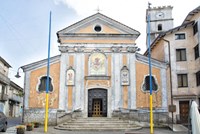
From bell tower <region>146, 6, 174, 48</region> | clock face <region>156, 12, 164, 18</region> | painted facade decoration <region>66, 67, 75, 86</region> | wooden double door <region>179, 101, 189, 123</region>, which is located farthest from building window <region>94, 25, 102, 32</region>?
clock face <region>156, 12, 164, 18</region>

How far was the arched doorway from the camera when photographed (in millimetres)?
26156

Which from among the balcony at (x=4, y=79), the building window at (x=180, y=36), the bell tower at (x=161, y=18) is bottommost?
the balcony at (x=4, y=79)

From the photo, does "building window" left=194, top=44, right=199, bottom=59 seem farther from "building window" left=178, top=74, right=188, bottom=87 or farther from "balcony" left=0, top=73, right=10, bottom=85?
"balcony" left=0, top=73, right=10, bottom=85

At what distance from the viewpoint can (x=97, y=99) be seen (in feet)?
87.2

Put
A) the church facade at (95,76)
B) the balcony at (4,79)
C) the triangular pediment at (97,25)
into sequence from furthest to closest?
the balcony at (4,79) < the triangular pediment at (97,25) < the church facade at (95,76)

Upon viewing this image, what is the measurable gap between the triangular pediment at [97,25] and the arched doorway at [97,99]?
6269mm

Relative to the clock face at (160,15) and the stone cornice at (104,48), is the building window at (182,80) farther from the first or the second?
the clock face at (160,15)

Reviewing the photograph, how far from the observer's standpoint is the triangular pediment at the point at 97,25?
27.4m

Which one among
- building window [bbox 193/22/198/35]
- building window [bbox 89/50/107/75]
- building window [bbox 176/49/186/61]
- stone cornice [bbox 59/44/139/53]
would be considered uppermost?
building window [bbox 193/22/198/35]

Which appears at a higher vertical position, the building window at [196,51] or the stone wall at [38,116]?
the building window at [196,51]

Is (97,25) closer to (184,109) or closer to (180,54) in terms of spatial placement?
(180,54)

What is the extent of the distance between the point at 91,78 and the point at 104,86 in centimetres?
154

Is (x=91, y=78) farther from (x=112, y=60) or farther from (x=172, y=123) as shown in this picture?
(x=172, y=123)

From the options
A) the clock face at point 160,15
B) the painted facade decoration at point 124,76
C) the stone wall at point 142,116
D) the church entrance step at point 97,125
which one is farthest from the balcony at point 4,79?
the clock face at point 160,15
